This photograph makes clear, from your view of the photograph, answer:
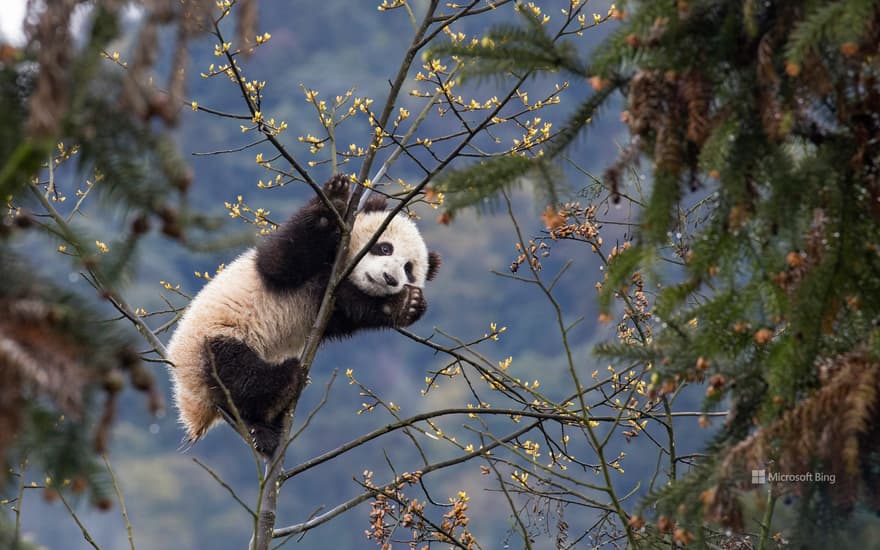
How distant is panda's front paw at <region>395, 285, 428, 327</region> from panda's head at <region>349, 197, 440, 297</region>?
70mm

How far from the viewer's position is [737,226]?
2229 mm

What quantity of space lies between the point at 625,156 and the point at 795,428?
0.82m

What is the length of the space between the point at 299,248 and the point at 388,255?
72cm

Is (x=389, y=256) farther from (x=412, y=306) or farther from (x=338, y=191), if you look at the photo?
(x=338, y=191)

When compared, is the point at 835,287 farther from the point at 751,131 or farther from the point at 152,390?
the point at 152,390

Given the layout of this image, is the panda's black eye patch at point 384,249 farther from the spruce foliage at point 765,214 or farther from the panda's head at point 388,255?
the spruce foliage at point 765,214

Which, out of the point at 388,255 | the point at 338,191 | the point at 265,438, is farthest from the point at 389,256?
the point at 265,438

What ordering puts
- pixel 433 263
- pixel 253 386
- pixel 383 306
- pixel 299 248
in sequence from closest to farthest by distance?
pixel 253 386 → pixel 299 248 → pixel 383 306 → pixel 433 263

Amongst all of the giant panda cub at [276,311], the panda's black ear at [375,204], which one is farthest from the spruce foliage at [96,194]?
the panda's black ear at [375,204]

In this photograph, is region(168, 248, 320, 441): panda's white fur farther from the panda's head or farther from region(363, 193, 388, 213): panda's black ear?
region(363, 193, 388, 213): panda's black ear

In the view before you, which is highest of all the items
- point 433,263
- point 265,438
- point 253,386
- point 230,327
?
point 433,263

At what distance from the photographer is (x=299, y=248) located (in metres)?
5.31

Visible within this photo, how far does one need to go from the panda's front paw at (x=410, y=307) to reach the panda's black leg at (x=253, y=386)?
76cm

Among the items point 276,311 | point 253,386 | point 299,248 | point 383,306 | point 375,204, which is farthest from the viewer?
point 375,204
